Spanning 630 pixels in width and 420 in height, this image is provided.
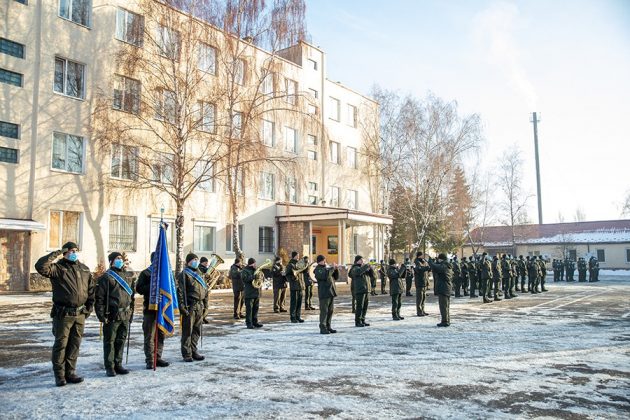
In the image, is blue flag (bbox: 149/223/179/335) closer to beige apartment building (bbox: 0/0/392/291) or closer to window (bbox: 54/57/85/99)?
beige apartment building (bbox: 0/0/392/291)

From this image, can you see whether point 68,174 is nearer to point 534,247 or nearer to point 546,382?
point 546,382

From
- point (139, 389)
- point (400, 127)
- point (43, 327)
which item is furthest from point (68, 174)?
point (400, 127)

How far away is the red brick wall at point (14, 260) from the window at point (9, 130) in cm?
383

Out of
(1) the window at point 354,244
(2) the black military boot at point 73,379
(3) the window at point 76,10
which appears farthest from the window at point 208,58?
(2) the black military boot at point 73,379

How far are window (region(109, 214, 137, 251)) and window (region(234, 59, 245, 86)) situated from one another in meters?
8.25

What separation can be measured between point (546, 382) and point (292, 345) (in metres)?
4.62

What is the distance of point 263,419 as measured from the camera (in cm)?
525

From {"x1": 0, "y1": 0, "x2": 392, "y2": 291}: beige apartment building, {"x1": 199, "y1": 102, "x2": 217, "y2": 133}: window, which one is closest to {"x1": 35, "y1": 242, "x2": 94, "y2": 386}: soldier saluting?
{"x1": 0, "y1": 0, "x2": 392, "y2": 291}: beige apartment building

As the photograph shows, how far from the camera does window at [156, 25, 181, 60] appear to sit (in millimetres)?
21516

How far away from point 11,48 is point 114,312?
17621 millimetres

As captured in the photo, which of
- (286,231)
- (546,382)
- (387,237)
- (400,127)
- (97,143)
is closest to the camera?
(546,382)

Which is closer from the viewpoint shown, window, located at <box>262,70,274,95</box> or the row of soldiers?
window, located at <box>262,70,274,95</box>

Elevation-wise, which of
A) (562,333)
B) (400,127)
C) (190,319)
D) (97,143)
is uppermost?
(400,127)

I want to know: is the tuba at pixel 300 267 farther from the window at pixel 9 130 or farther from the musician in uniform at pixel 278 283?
the window at pixel 9 130
